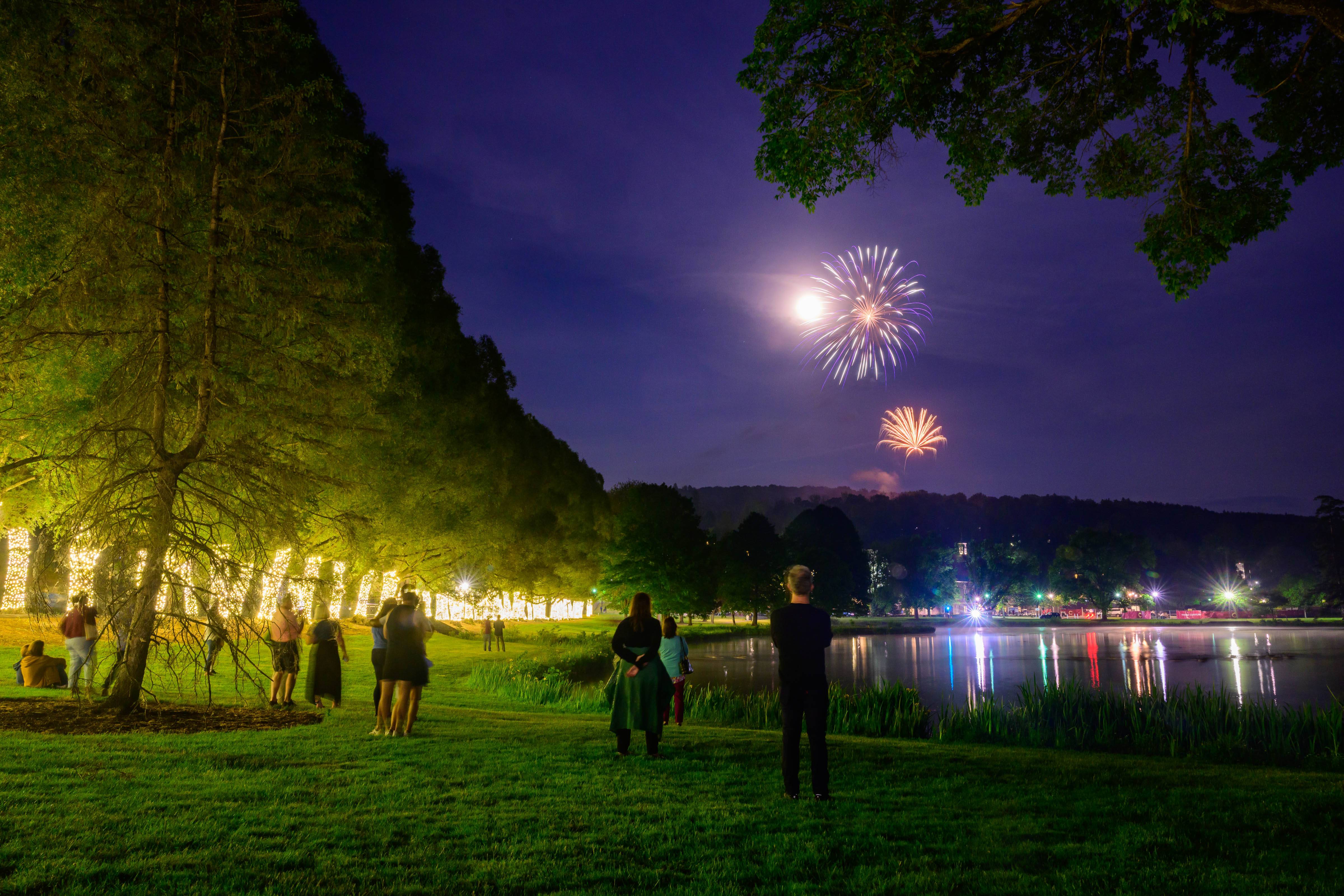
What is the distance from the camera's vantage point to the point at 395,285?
76.7 ft

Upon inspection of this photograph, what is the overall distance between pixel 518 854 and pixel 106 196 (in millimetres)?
9328

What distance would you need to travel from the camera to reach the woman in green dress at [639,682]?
9195mm

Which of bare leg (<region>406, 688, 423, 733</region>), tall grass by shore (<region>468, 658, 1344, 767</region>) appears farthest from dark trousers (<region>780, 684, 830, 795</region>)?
tall grass by shore (<region>468, 658, 1344, 767</region>)

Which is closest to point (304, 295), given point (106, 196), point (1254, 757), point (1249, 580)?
point (106, 196)

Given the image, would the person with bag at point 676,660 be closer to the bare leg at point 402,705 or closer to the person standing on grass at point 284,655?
the bare leg at point 402,705

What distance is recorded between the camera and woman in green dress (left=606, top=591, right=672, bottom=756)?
9195mm

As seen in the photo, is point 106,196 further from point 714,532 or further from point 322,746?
point 714,532

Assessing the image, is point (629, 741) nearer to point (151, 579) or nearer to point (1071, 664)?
point (151, 579)

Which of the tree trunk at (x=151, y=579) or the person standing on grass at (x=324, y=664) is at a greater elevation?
the tree trunk at (x=151, y=579)

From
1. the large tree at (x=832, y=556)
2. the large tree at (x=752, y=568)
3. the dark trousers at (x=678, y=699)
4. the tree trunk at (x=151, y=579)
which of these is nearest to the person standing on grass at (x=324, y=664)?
the tree trunk at (x=151, y=579)

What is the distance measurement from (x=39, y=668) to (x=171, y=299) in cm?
820

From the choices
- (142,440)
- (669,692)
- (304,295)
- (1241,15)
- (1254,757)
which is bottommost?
(1254,757)

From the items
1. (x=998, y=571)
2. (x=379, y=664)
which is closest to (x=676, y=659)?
(x=379, y=664)

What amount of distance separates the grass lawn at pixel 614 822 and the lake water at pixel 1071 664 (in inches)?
377
